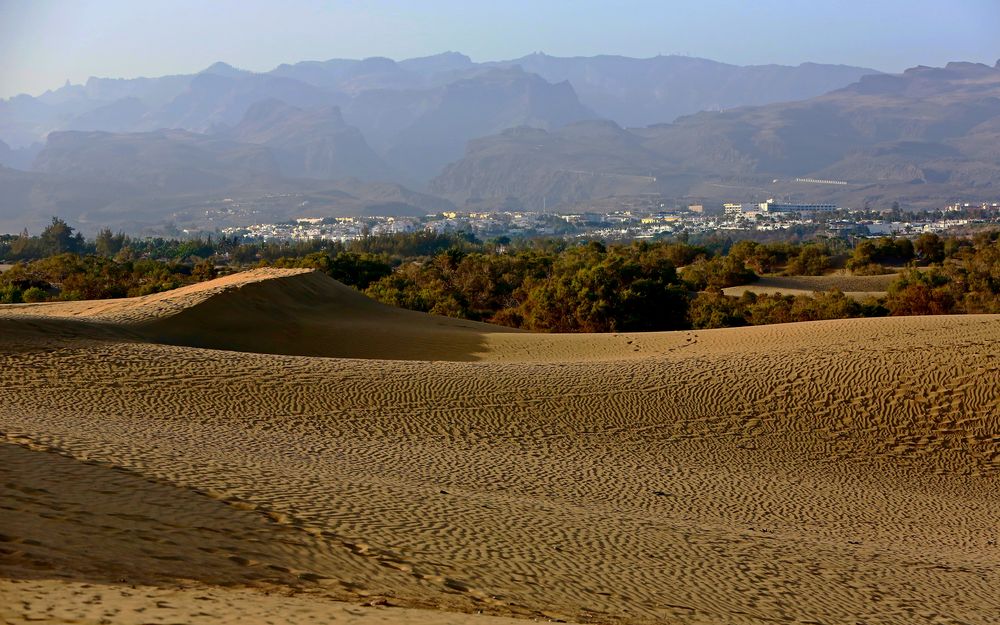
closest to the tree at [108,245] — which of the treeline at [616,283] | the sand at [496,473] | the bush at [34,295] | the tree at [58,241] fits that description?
the tree at [58,241]

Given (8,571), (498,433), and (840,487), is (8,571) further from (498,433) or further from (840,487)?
(840,487)

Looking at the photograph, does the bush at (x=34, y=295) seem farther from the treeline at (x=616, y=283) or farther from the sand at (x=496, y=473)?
the sand at (x=496, y=473)

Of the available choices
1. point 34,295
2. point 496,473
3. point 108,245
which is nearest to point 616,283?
point 34,295

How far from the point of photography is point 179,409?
16.0 m

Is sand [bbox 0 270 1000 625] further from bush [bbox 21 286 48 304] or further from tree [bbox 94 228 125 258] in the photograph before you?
tree [bbox 94 228 125 258]

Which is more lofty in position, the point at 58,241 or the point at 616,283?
the point at 58,241

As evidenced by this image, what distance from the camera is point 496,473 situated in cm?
1360

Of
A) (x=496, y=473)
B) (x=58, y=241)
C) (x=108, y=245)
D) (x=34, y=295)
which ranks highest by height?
(x=108, y=245)

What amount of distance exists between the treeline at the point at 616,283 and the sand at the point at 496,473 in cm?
1028

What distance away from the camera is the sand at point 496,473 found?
8250 mm

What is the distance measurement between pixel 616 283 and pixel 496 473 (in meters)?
23.1

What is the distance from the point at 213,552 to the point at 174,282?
35.4 metres

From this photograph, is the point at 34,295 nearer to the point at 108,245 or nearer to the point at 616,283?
the point at 616,283

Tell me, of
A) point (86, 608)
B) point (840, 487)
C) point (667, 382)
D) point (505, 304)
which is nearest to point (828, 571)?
point (840, 487)
